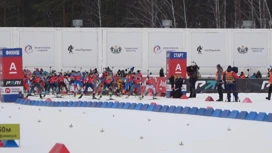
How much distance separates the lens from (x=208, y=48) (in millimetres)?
46000

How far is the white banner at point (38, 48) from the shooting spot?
44.4 m

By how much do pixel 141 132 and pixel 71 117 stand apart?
5031 mm

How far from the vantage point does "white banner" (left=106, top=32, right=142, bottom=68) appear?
45.2 m

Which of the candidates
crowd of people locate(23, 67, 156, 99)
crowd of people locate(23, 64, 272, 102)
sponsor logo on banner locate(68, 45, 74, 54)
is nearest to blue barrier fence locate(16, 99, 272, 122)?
crowd of people locate(23, 64, 272, 102)

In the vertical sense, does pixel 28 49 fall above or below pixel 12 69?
above

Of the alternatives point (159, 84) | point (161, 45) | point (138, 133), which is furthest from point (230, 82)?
point (161, 45)

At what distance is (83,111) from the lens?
2406 cm

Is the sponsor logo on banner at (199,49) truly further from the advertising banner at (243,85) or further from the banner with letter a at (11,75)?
the banner with letter a at (11,75)

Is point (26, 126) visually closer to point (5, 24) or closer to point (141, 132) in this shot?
point (141, 132)

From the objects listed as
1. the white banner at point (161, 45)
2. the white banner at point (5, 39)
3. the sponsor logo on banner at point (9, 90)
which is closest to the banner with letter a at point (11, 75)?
the sponsor logo on banner at point (9, 90)

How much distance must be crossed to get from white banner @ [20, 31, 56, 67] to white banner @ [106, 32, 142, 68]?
3629mm

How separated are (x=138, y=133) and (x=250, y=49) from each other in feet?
102

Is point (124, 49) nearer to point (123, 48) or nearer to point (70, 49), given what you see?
point (123, 48)

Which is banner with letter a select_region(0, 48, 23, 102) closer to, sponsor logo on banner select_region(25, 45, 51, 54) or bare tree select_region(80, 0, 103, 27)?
sponsor logo on banner select_region(25, 45, 51, 54)
